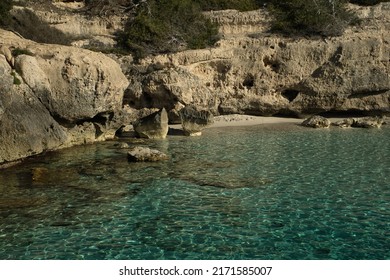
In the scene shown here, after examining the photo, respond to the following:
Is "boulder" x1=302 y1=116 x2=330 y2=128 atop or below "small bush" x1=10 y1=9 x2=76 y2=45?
below

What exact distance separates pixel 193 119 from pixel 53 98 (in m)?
6.96

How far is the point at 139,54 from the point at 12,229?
19.2 meters

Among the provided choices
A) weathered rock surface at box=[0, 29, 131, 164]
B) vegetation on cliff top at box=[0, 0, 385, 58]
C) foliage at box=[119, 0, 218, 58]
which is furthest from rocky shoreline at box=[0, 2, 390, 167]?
foliage at box=[119, 0, 218, 58]

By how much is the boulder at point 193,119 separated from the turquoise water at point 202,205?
13.5 feet

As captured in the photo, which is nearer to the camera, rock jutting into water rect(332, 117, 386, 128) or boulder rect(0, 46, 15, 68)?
boulder rect(0, 46, 15, 68)

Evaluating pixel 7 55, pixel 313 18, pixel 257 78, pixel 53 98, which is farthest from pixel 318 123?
pixel 7 55

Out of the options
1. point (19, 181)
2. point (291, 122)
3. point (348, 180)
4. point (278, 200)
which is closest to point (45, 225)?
point (19, 181)

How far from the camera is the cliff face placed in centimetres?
2369

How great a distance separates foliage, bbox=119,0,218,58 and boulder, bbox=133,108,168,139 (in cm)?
768

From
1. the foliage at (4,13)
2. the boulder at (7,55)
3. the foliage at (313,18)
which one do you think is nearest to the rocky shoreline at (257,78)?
the foliage at (313,18)

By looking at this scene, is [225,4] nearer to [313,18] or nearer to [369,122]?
[313,18]

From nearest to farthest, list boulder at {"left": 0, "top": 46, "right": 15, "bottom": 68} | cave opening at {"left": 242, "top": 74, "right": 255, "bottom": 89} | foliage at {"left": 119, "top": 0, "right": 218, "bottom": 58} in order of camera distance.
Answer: boulder at {"left": 0, "top": 46, "right": 15, "bottom": 68}, cave opening at {"left": 242, "top": 74, "right": 255, "bottom": 89}, foliage at {"left": 119, "top": 0, "right": 218, "bottom": 58}

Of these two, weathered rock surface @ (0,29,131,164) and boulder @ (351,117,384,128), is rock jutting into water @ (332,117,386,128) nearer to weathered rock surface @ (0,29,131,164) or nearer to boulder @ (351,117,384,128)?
boulder @ (351,117,384,128)

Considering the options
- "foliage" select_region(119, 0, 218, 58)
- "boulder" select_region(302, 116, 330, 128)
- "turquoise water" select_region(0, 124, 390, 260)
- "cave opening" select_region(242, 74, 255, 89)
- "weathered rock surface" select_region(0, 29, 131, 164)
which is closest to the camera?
"turquoise water" select_region(0, 124, 390, 260)
